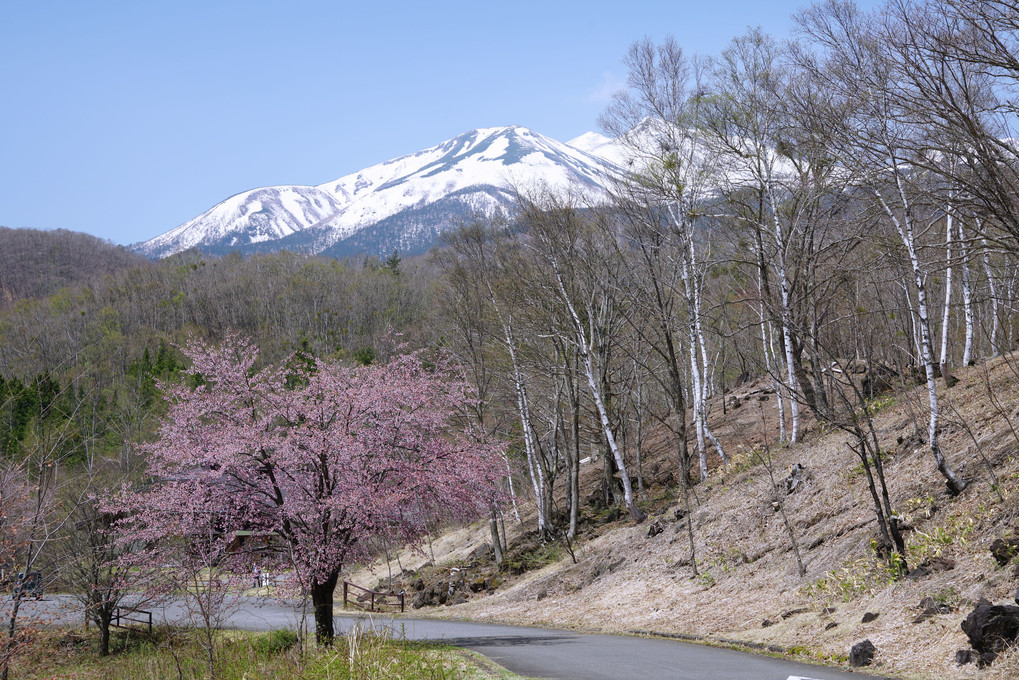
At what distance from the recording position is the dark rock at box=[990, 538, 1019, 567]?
30.5 ft

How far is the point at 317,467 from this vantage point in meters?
13.3

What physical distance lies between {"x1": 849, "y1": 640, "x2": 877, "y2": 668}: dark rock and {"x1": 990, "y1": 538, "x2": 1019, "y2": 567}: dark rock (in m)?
1.97

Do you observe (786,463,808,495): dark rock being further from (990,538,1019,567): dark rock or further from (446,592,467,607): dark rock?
(446,592,467,607): dark rock

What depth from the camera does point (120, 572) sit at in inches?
728

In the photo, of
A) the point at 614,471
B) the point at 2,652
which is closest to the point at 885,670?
the point at 2,652

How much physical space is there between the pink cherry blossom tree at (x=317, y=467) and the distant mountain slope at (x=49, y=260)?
11888 centimetres

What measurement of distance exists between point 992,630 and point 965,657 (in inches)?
17.0

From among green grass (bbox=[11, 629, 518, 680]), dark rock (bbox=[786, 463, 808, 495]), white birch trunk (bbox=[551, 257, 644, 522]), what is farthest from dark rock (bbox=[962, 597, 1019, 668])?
white birch trunk (bbox=[551, 257, 644, 522])

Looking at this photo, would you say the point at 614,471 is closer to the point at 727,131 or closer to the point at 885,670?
the point at 727,131

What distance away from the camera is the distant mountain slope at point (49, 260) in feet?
400

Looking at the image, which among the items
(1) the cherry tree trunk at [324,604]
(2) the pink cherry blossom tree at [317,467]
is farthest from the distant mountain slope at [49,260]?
(1) the cherry tree trunk at [324,604]

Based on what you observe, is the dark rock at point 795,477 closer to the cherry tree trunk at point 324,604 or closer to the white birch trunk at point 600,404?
the white birch trunk at point 600,404

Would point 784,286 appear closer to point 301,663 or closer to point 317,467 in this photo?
point 317,467

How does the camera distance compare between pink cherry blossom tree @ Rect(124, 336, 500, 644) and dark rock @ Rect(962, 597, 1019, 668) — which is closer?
dark rock @ Rect(962, 597, 1019, 668)
